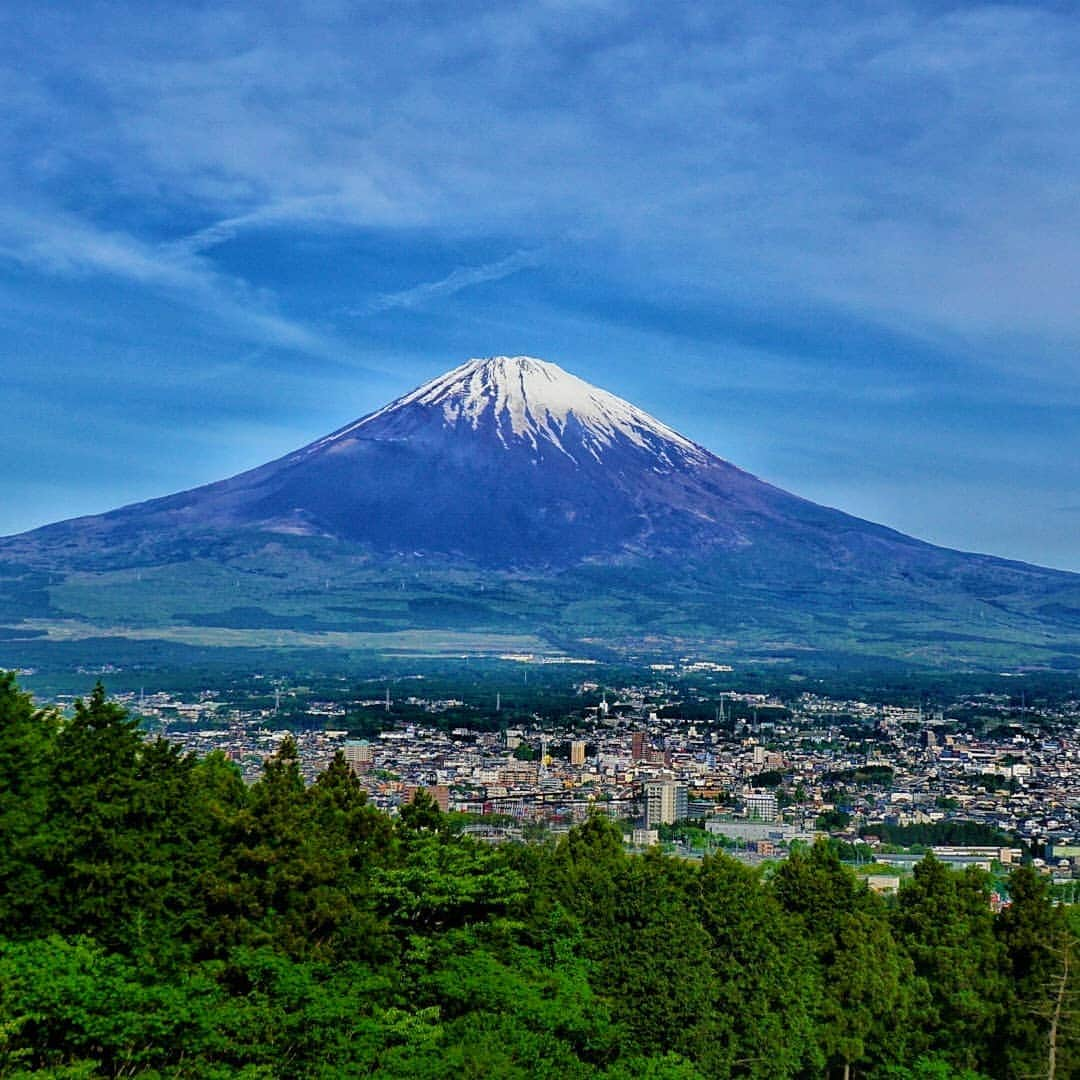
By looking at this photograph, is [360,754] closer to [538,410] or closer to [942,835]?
[942,835]

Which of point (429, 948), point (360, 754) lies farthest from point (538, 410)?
point (429, 948)

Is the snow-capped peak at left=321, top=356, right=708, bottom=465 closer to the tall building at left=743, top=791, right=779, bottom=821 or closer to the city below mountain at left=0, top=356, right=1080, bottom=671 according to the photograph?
the city below mountain at left=0, top=356, right=1080, bottom=671

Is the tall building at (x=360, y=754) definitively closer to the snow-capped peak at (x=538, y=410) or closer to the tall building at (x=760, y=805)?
the tall building at (x=760, y=805)

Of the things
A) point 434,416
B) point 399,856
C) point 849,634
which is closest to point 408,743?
point 399,856

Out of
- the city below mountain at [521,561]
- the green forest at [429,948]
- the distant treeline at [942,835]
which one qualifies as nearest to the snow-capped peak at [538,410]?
the city below mountain at [521,561]

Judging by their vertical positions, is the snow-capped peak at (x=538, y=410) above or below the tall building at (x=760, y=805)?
above

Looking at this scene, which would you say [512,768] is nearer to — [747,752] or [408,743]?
[408,743]
